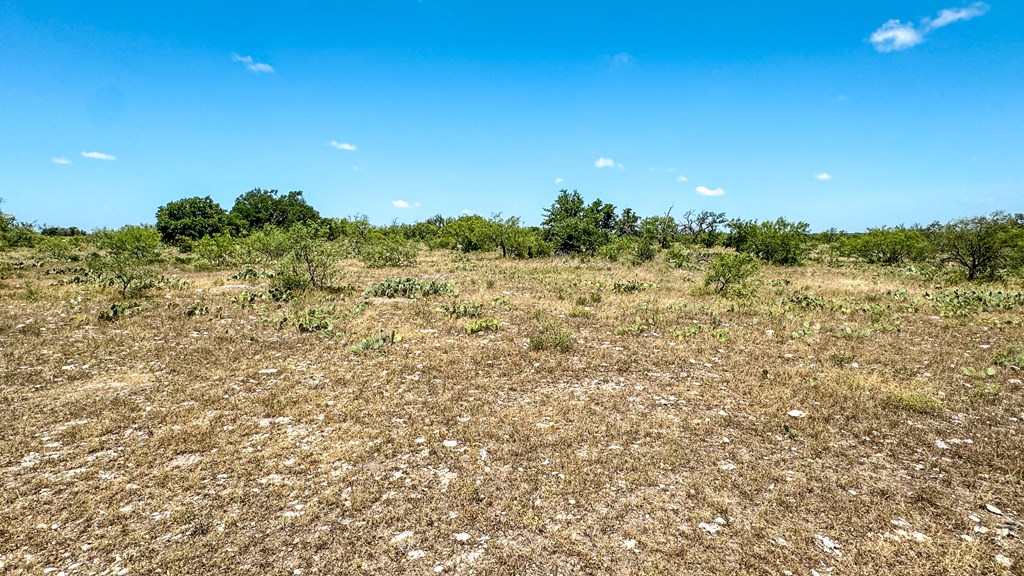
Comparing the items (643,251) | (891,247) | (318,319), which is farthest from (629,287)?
(891,247)

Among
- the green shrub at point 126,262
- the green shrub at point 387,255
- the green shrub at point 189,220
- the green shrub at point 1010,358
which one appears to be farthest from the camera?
the green shrub at point 189,220

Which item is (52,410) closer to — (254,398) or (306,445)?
(254,398)

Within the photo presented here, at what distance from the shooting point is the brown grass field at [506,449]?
4.57 metres

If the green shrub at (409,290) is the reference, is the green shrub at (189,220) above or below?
above

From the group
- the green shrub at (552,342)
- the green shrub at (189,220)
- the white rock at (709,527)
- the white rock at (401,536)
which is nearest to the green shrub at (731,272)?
the green shrub at (552,342)

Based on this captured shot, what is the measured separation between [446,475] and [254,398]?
13.8ft

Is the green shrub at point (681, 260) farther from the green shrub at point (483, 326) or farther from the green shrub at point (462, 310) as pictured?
the green shrub at point (483, 326)

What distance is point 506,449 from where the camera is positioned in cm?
643

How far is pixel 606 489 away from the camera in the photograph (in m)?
5.54

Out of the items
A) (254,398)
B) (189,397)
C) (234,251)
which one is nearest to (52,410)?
(189,397)

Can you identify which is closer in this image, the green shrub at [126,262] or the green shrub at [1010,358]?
the green shrub at [1010,358]

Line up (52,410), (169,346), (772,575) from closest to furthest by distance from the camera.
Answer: (772,575), (52,410), (169,346)

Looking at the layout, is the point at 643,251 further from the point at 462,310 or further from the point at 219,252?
the point at 219,252

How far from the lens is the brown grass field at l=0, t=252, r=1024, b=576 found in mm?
4574
